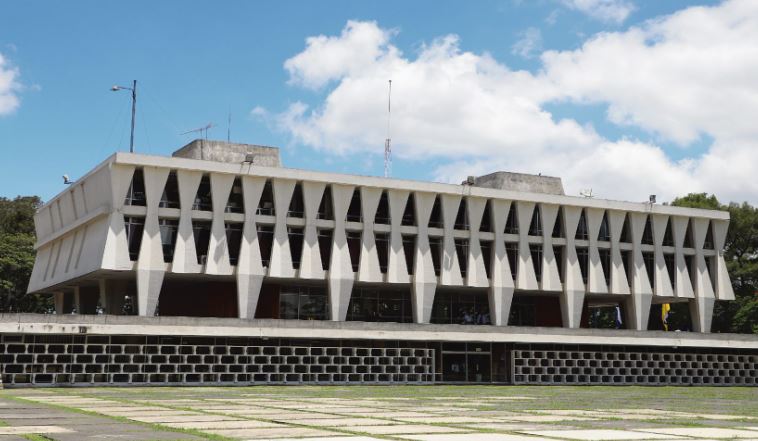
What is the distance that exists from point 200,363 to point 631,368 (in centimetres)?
2927

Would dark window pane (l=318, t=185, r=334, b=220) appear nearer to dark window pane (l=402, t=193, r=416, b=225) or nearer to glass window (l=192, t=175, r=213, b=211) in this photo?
dark window pane (l=402, t=193, r=416, b=225)

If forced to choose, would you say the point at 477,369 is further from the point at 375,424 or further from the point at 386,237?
the point at 375,424

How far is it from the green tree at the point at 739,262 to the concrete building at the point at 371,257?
17.3 metres

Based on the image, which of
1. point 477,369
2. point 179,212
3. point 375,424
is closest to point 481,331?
point 477,369

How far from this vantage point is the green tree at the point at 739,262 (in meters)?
87.8

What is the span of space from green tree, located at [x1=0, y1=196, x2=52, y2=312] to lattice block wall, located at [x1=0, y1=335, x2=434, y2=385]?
44.1 meters

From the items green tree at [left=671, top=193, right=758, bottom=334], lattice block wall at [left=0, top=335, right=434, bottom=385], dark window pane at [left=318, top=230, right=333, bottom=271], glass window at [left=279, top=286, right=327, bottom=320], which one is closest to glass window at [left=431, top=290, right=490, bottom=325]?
glass window at [left=279, top=286, right=327, bottom=320]

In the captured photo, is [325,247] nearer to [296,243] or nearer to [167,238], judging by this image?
[296,243]

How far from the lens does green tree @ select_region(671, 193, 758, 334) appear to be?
8775cm

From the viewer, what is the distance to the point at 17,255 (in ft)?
289

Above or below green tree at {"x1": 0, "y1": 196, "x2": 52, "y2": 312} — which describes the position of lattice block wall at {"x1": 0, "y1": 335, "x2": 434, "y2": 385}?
below

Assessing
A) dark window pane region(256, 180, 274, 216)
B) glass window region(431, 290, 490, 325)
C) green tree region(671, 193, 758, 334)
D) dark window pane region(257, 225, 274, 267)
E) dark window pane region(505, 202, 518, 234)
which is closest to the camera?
A: dark window pane region(257, 225, 274, 267)

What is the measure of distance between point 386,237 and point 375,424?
138ft

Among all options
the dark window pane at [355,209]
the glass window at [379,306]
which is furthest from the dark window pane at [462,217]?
the dark window pane at [355,209]
